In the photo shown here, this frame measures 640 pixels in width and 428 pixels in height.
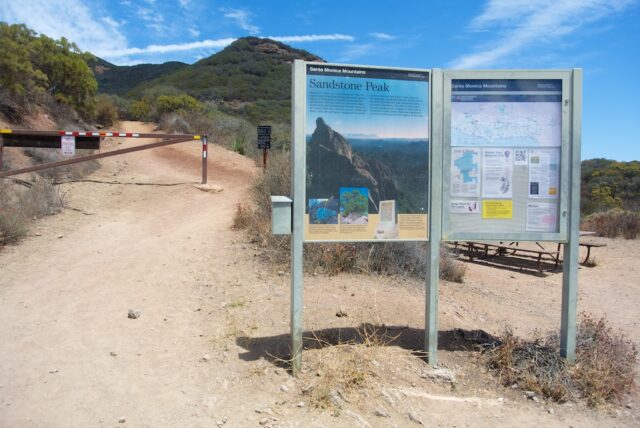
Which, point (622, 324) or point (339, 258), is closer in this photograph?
point (339, 258)

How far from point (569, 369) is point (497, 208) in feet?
4.73

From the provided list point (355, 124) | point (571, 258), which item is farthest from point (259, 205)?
point (571, 258)

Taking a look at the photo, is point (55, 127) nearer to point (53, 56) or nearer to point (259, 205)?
point (53, 56)

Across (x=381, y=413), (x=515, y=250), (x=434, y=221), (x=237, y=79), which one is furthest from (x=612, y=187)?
(x=237, y=79)

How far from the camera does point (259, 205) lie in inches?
346

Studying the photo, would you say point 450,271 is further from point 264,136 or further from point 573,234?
point 264,136

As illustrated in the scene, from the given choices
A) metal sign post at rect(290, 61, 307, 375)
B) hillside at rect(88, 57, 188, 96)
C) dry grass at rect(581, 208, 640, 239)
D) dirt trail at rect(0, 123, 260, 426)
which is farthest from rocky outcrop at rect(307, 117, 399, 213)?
hillside at rect(88, 57, 188, 96)

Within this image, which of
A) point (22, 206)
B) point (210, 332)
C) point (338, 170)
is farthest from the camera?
point (22, 206)

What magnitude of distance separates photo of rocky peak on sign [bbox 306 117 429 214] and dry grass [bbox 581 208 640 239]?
42.9ft

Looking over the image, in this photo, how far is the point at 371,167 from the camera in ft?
13.6

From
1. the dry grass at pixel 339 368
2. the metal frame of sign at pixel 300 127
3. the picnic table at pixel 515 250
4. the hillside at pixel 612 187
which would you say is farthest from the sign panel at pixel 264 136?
the hillside at pixel 612 187

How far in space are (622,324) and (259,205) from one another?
5.75 metres

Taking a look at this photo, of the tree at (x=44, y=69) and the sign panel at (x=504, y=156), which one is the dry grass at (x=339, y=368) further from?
the tree at (x=44, y=69)

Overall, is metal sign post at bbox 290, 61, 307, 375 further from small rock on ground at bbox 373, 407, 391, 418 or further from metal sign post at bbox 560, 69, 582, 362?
metal sign post at bbox 560, 69, 582, 362
